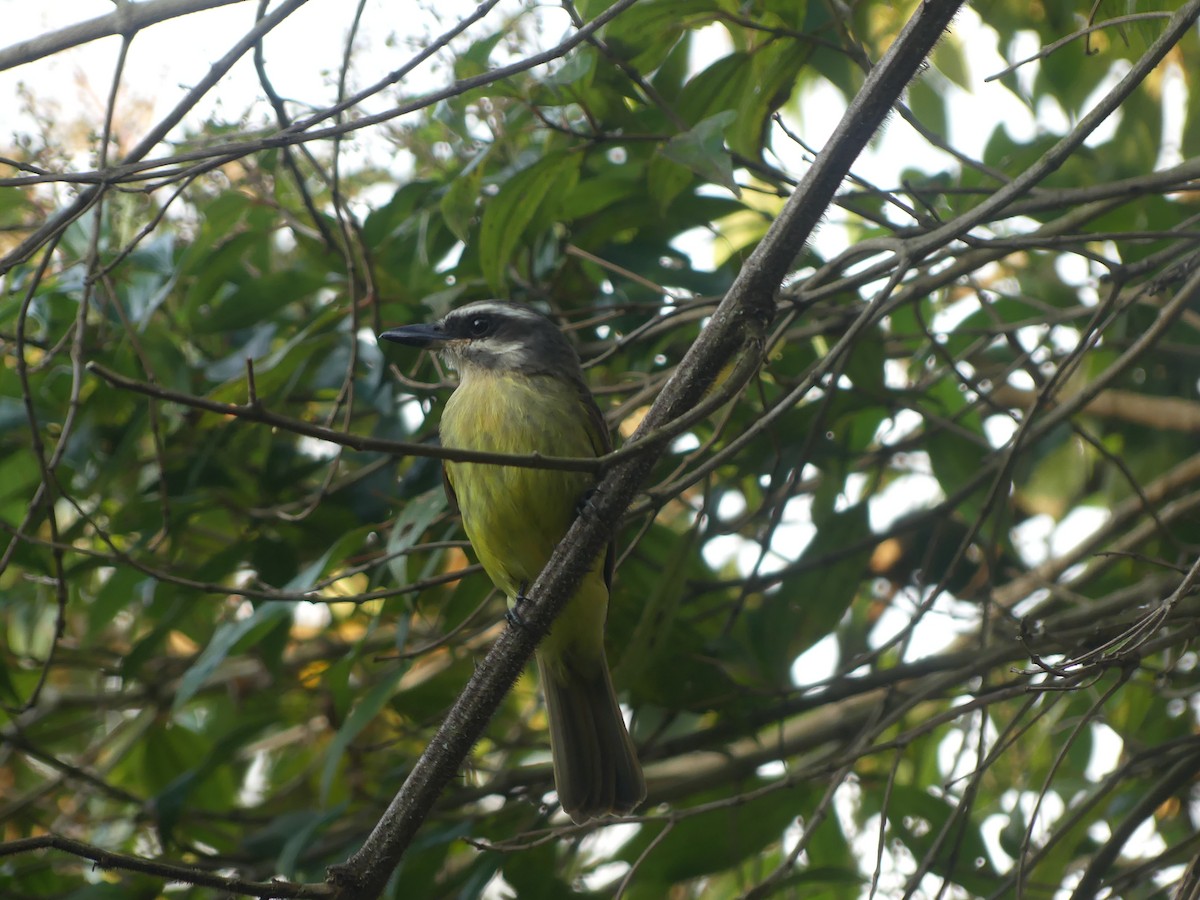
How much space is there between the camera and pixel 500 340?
11.8ft

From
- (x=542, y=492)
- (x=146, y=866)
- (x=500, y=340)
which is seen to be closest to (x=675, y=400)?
(x=542, y=492)

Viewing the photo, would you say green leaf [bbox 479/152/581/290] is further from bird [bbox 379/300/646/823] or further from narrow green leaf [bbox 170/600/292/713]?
narrow green leaf [bbox 170/600/292/713]

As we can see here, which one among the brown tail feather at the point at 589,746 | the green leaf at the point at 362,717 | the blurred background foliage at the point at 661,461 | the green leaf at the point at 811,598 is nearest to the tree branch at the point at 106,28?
the blurred background foliage at the point at 661,461

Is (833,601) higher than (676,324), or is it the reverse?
(676,324)

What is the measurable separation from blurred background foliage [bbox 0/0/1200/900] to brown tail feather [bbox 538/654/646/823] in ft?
0.45

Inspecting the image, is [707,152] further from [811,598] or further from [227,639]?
[227,639]

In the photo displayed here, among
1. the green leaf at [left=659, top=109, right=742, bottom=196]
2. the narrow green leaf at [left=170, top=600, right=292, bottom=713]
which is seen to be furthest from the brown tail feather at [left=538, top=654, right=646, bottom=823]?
the green leaf at [left=659, top=109, right=742, bottom=196]

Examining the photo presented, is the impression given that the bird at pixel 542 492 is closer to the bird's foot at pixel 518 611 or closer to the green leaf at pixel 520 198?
the bird's foot at pixel 518 611

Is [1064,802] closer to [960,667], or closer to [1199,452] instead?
[960,667]

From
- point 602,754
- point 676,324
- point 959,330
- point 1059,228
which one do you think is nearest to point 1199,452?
point 959,330

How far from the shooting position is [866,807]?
4.16 meters

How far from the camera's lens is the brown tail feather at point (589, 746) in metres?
3.39

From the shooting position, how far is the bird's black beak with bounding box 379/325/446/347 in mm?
3416

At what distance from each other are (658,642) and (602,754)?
420 millimetres
